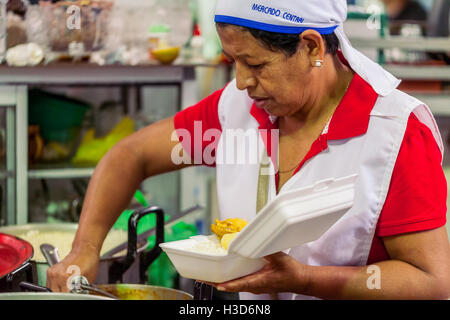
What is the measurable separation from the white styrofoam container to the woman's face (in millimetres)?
368

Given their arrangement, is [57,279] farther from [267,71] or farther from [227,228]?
[267,71]

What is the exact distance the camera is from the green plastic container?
3086 millimetres

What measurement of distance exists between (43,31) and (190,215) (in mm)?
1317

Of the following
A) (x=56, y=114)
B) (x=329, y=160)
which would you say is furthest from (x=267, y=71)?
(x=56, y=114)

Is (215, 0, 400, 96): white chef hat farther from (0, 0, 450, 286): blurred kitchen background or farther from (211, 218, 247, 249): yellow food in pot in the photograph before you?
(0, 0, 450, 286): blurred kitchen background

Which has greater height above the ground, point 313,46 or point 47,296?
point 313,46

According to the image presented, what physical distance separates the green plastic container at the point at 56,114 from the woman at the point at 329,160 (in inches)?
64.2

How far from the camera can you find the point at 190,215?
2.15 metres

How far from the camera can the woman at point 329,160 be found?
1.24 meters

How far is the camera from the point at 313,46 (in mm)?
1324

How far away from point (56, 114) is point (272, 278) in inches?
88.7

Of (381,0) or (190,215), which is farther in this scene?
(381,0)
